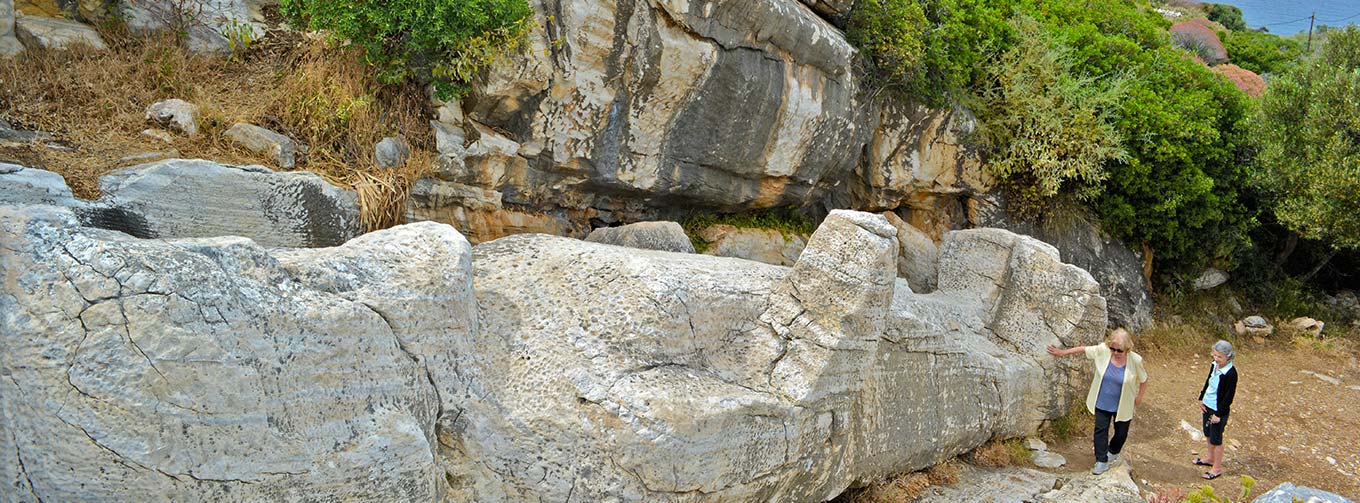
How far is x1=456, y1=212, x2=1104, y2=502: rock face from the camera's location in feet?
18.4

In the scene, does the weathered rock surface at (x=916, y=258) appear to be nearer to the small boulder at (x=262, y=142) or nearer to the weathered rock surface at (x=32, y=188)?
the small boulder at (x=262, y=142)

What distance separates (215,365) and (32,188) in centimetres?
166

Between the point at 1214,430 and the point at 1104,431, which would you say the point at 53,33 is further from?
the point at 1214,430

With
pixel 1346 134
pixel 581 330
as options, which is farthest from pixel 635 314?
pixel 1346 134

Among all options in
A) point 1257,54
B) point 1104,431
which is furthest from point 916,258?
point 1257,54

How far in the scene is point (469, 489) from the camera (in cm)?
562

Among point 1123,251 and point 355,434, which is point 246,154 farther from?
point 1123,251

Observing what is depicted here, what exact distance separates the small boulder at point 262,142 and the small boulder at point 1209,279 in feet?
40.5

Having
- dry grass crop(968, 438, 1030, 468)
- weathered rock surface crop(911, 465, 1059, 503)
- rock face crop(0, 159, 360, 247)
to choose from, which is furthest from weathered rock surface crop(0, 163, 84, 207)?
dry grass crop(968, 438, 1030, 468)

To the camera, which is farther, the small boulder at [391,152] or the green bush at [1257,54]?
the green bush at [1257,54]

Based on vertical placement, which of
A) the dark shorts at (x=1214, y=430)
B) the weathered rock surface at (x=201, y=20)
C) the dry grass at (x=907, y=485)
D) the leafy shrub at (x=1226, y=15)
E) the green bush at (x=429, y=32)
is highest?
the leafy shrub at (x=1226, y=15)

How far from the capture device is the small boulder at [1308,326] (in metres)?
12.8

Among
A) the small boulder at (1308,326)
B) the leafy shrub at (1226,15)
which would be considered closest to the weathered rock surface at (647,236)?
the small boulder at (1308,326)

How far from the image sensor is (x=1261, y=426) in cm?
1010
